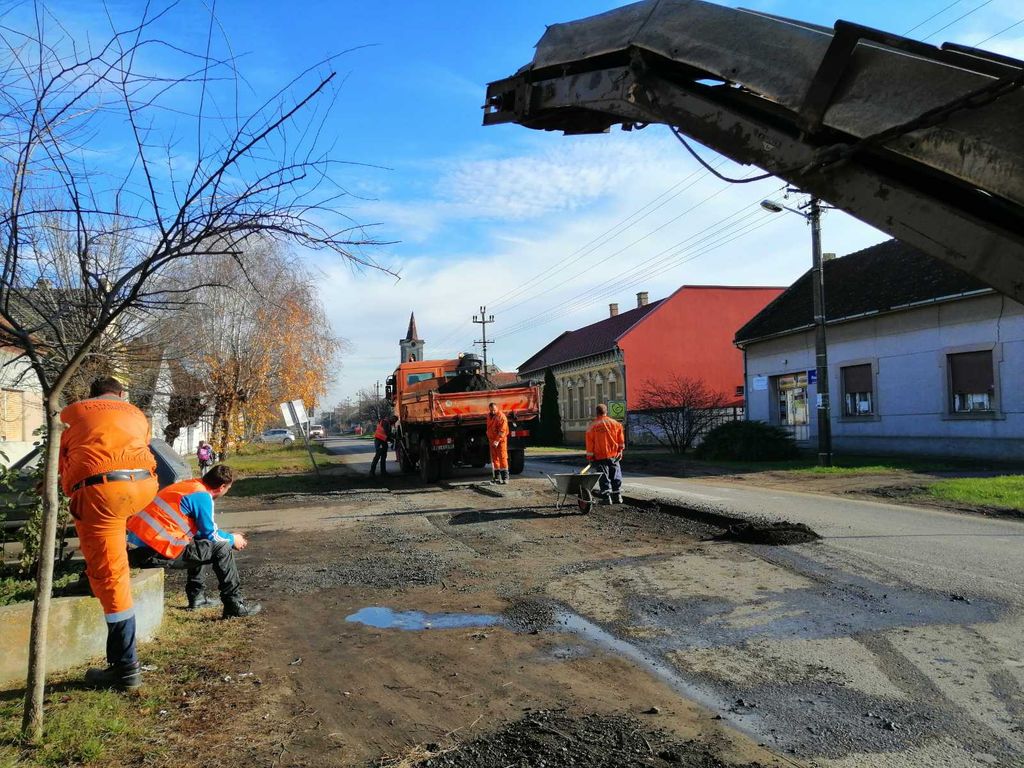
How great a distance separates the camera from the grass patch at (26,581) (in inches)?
201

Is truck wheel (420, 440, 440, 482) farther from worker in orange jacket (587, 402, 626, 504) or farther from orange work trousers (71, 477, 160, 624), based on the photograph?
orange work trousers (71, 477, 160, 624)

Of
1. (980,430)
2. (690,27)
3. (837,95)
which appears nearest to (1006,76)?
(837,95)

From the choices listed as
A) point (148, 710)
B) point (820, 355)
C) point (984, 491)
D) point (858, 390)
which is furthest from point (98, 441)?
point (858, 390)

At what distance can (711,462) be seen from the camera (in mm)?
23734

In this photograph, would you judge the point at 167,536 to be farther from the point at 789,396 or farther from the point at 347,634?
the point at 789,396

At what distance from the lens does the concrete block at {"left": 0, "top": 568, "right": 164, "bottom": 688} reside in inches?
174

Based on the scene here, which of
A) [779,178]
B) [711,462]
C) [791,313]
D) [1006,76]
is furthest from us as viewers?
[791,313]

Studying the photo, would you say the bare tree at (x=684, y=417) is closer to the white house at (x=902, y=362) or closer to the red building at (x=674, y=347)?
the white house at (x=902, y=362)

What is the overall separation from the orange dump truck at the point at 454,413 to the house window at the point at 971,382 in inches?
456

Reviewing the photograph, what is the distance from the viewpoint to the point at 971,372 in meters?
19.9

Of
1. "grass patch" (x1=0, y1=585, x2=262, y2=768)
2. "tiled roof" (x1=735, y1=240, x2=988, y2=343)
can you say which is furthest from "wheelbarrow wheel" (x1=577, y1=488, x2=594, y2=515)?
"tiled roof" (x1=735, y1=240, x2=988, y2=343)

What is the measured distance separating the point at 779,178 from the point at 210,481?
4.90 meters

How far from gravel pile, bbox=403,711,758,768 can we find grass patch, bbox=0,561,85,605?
124 inches

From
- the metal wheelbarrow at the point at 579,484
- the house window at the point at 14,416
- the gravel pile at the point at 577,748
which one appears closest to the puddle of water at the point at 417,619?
the gravel pile at the point at 577,748
